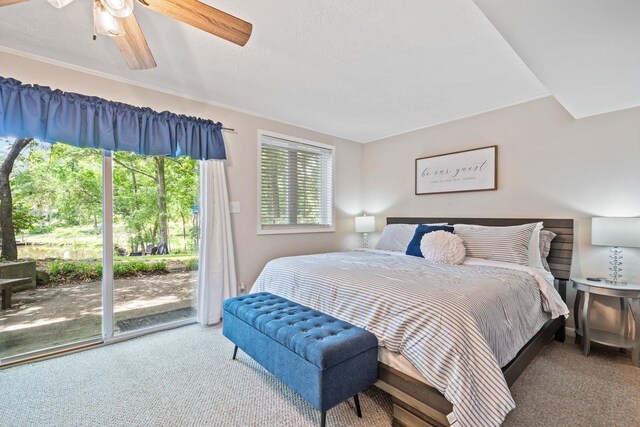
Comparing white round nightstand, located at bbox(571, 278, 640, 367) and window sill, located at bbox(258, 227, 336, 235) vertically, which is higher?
window sill, located at bbox(258, 227, 336, 235)

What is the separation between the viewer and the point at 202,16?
1.41 m

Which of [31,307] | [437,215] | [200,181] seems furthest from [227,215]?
[437,215]

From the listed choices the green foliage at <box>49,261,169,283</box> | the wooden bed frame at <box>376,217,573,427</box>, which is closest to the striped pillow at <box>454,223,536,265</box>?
the wooden bed frame at <box>376,217,573,427</box>

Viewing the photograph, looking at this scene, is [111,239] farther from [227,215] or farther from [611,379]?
[611,379]

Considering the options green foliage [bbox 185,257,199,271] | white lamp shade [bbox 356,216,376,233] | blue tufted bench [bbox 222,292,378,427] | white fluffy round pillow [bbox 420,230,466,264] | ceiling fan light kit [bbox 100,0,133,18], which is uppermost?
ceiling fan light kit [bbox 100,0,133,18]

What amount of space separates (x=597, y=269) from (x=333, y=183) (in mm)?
3053

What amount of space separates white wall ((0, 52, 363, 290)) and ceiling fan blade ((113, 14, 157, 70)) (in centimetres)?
101

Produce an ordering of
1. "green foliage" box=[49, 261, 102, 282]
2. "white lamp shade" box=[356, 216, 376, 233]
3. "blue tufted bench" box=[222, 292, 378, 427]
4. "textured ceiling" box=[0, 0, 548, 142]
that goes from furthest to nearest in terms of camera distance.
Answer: "white lamp shade" box=[356, 216, 376, 233]
"green foliage" box=[49, 261, 102, 282]
"textured ceiling" box=[0, 0, 548, 142]
"blue tufted bench" box=[222, 292, 378, 427]

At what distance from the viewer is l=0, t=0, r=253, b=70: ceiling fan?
4.39 ft

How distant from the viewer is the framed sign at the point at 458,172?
331 cm

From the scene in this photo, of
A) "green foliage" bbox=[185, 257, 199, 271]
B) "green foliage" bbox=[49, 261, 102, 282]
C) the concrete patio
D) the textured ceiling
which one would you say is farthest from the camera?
"green foliage" bbox=[185, 257, 199, 271]

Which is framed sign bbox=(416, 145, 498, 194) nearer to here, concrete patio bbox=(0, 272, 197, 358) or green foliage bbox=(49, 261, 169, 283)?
concrete patio bbox=(0, 272, 197, 358)

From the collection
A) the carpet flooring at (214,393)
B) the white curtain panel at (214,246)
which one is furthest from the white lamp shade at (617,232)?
the white curtain panel at (214,246)

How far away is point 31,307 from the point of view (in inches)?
95.3
